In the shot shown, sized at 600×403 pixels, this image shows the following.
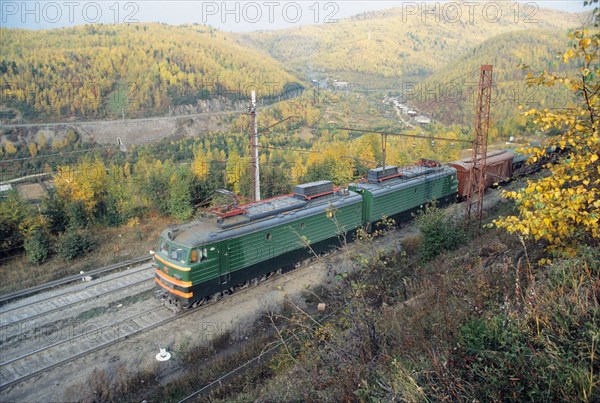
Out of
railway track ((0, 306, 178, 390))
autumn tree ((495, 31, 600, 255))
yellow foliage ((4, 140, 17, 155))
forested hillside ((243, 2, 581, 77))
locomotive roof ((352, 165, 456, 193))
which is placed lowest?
railway track ((0, 306, 178, 390))

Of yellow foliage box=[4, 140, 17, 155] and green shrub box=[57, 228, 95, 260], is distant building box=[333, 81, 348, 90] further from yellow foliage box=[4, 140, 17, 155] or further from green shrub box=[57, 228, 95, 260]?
green shrub box=[57, 228, 95, 260]

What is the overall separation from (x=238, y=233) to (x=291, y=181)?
1492cm

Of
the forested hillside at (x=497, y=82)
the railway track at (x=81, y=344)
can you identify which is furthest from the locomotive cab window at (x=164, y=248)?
the forested hillside at (x=497, y=82)

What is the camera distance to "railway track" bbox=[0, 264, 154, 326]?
1307cm

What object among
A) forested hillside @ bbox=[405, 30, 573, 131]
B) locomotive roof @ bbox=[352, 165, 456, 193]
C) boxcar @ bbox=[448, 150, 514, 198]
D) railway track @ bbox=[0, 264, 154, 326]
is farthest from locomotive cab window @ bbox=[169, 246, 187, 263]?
forested hillside @ bbox=[405, 30, 573, 131]

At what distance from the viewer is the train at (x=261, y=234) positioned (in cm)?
1228

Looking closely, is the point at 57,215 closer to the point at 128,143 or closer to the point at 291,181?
the point at 291,181

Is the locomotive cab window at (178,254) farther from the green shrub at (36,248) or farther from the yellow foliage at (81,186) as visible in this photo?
the yellow foliage at (81,186)

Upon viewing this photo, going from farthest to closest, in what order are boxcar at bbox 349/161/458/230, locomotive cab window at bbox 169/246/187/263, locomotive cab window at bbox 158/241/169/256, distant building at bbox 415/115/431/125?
distant building at bbox 415/115/431/125
boxcar at bbox 349/161/458/230
locomotive cab window at bbox 158/241/169/256
locomotive cab window at bbox 169/246/187/263

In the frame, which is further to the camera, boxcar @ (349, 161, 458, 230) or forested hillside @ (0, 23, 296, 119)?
forested hillside @ (0, 23, 296, 119)

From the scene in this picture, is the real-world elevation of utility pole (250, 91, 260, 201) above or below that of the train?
above

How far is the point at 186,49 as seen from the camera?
3137 inches

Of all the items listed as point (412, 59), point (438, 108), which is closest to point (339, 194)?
point (438, 108)

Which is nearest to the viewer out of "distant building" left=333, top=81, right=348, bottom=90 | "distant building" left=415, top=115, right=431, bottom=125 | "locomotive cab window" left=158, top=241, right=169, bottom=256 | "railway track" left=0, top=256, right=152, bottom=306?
"locomotive cab window" left=158, top=241, right=169, bottom=256
